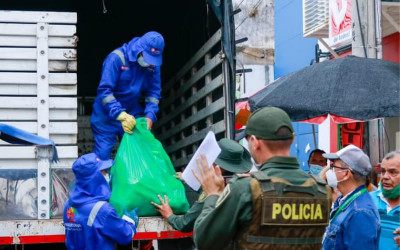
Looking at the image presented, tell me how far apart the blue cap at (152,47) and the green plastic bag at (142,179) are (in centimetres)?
82

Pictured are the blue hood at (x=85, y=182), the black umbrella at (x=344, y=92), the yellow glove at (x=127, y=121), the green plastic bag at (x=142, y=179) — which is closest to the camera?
the blue hood at (x=85, y=182)

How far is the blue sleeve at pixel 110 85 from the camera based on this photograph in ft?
21.2

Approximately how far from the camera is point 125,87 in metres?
6.74

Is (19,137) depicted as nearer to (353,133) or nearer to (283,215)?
(283,215)

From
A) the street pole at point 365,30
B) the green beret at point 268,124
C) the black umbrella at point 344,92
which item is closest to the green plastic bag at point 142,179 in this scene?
the black umbrella at point 344,92

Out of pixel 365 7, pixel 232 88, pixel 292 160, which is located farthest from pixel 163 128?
pixel 292 160

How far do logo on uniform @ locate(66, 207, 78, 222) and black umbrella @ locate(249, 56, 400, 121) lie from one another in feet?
7.29

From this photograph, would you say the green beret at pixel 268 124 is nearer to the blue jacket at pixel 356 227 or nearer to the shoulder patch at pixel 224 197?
the shoulder patch at pixel 224 197

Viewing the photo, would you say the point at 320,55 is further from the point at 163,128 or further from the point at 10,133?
the point at 10,133

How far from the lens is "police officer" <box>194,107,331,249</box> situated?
296 cm

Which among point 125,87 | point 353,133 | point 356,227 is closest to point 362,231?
point 356,227

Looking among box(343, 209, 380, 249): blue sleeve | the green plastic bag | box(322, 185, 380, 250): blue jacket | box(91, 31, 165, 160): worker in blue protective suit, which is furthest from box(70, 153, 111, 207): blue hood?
box(343, 209, 380, 249): blue sleeve

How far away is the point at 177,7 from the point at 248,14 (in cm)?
1395

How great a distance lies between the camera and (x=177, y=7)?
8.47 m
